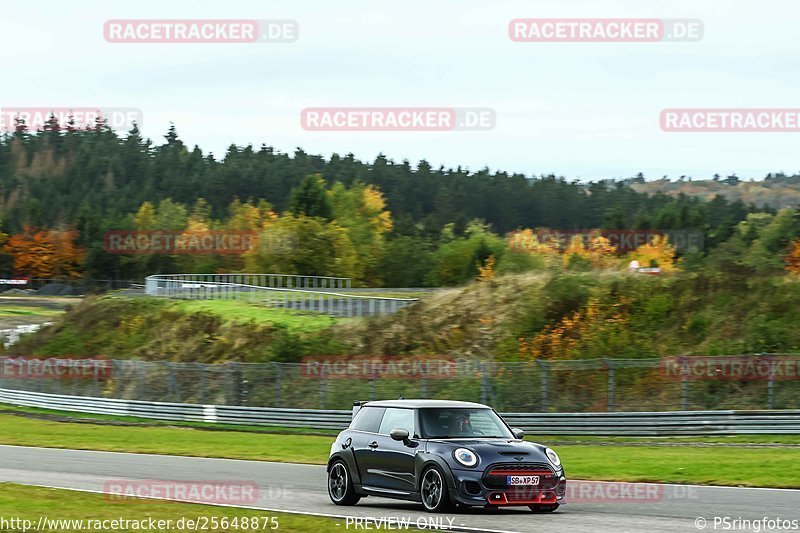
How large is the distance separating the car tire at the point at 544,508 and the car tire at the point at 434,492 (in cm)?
117

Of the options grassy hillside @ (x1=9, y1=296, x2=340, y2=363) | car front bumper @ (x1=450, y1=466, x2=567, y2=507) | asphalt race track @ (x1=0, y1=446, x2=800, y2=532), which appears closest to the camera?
asphalt race track @ (x1=0, y1=446, x2=800, y2=532)

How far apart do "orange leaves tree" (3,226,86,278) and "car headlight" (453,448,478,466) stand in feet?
448

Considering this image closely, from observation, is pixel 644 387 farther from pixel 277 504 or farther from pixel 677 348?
pixel 277 504

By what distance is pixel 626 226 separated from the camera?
5512 inches

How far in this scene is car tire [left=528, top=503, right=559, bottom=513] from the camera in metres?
13.9

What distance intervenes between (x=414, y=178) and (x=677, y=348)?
153561 mm

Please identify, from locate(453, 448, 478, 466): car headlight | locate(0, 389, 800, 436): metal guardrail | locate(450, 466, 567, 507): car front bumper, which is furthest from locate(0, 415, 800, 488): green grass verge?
locate(453, 448, 478, 466): car headlight

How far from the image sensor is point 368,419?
15695 millimetres

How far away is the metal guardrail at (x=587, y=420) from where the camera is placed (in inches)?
1180

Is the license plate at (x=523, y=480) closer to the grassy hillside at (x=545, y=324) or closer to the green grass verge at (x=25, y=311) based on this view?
the grassy hillside at (x=545, y=324)

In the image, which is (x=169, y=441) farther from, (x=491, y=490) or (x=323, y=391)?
(x=491, y=490)

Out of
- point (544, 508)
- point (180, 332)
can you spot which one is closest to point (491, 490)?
point (544, 508)

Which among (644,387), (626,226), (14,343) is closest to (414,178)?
(626,226)

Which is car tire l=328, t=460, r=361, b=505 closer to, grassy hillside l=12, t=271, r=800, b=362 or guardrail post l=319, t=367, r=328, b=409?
guardrail post l=319, t=367, r=328, b=409
